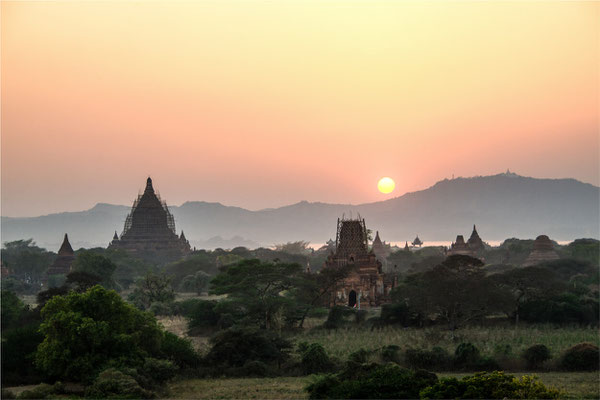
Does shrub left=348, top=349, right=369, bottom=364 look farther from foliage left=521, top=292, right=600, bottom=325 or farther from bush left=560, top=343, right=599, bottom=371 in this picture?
foliage left=521, top=292, right=600, bottom=325

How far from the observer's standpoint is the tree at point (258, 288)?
4416 centimetres

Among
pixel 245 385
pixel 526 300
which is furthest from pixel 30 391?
pixel 526 300

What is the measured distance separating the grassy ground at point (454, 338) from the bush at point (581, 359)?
2.01 m

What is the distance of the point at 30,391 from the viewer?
24.4 meters

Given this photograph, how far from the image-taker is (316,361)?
31.0 meters

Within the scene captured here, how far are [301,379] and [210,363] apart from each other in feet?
14.0

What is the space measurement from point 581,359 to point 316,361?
37.0ft

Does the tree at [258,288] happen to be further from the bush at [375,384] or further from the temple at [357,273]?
the bush at [375,384]

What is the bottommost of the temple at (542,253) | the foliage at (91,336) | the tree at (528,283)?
the foliage at (91,336)

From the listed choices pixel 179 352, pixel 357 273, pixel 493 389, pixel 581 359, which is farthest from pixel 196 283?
pixel 493 389

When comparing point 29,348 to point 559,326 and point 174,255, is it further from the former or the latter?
point 174,255

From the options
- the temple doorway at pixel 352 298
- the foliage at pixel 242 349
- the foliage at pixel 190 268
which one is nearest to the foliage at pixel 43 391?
the foliage at pixel 242 349

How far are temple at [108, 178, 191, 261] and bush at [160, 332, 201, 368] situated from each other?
264 feet

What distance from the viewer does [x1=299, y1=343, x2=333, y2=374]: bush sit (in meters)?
31.0
